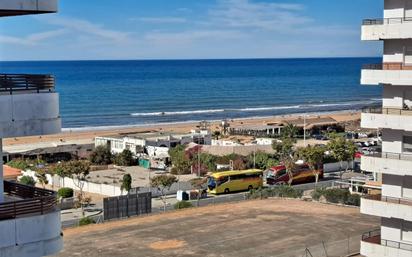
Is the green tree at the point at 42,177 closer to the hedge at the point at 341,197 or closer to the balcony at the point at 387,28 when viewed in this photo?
the hedge at the point at 341,197

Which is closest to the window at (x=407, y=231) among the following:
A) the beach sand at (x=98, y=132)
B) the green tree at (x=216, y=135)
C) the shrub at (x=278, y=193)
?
the shrub at (x=278, y=193)

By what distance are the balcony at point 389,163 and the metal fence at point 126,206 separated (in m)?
17.3

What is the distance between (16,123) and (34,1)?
2.13 meters

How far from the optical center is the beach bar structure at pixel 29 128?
11.7 m

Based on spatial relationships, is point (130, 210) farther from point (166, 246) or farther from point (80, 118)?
point (80, 118)

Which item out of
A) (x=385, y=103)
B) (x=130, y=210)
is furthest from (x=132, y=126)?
(x=385, y=103)

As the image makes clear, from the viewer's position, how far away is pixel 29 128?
1207 cm

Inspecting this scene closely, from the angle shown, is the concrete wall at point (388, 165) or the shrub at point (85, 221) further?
the shrub at point (85, 221)

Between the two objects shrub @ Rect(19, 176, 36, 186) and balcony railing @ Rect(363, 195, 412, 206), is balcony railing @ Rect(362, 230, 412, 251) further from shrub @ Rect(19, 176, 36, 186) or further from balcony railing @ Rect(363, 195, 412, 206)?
shrub @ Rect(19, 176, 36, 186)

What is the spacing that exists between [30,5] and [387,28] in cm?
1575

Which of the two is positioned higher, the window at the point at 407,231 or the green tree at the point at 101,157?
the window at the point at 407,231

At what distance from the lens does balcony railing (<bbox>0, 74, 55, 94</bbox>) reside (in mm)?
12062

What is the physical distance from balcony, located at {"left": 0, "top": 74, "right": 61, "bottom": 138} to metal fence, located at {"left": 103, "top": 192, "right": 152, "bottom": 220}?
26901 mm

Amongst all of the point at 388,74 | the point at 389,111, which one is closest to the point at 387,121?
the point at 389,111
